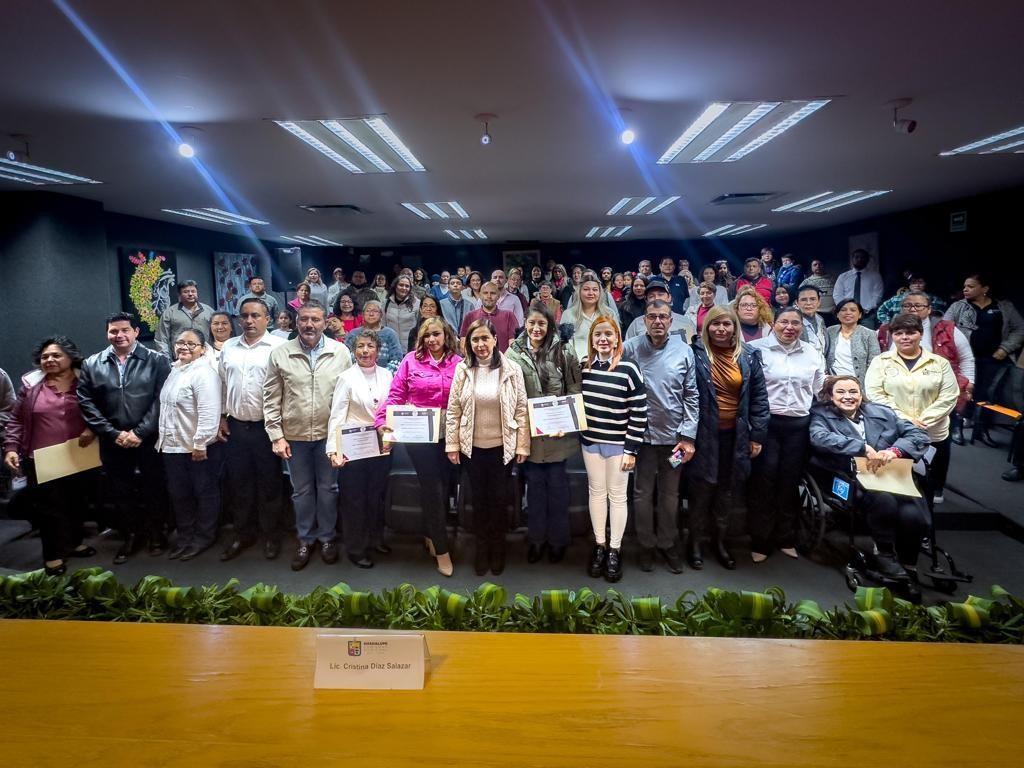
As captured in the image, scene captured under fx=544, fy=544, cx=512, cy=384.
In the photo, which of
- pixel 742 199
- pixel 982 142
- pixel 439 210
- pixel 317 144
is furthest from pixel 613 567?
pixel 439 210

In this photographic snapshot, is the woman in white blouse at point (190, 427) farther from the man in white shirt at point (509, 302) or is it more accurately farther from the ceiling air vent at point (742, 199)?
the ceiling air vent at point (742, 199)

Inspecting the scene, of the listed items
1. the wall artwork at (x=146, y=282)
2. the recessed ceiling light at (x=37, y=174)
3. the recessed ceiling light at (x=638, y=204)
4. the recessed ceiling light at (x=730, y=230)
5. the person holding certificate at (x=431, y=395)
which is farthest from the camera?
the recessed ceiling light at (x=730, y=230)

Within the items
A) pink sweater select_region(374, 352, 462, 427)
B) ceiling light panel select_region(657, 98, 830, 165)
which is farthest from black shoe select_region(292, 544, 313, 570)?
ceiling light panel select_region(657, 98, 830, 165)

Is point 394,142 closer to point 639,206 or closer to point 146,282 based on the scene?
point 639,206

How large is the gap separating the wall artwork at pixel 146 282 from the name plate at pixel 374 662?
9.90 meters

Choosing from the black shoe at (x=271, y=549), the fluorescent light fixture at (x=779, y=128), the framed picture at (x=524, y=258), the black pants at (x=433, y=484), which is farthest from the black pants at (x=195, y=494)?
the framed picture at (x=524, y=258)

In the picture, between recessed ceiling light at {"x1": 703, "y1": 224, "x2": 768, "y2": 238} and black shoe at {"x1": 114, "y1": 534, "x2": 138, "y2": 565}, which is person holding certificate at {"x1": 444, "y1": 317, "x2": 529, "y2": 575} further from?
recessed ceiling light at {"x1": 703, "y1": 224, "x2": 768, "y2": 238}

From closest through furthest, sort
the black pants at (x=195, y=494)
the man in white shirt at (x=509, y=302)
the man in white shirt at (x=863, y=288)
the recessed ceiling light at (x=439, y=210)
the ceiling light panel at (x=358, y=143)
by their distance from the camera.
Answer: the black pants at (x=195, y=494) → the ceiling light panel at (x=358, y=143) → the man in white shirt at (x=509, y=302) → the recessed ceiling light at (x=439, y=210) → the man in white shirt at (x=863, y=288)

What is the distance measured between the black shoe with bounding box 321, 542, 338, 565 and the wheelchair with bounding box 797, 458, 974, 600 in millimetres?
3157

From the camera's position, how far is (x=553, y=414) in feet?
10.8

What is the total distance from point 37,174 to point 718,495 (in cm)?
747

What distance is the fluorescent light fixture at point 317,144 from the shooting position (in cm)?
436

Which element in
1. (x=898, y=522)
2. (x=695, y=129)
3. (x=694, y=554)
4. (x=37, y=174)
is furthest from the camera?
(x=37, y=174)

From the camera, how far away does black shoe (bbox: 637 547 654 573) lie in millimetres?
3539
